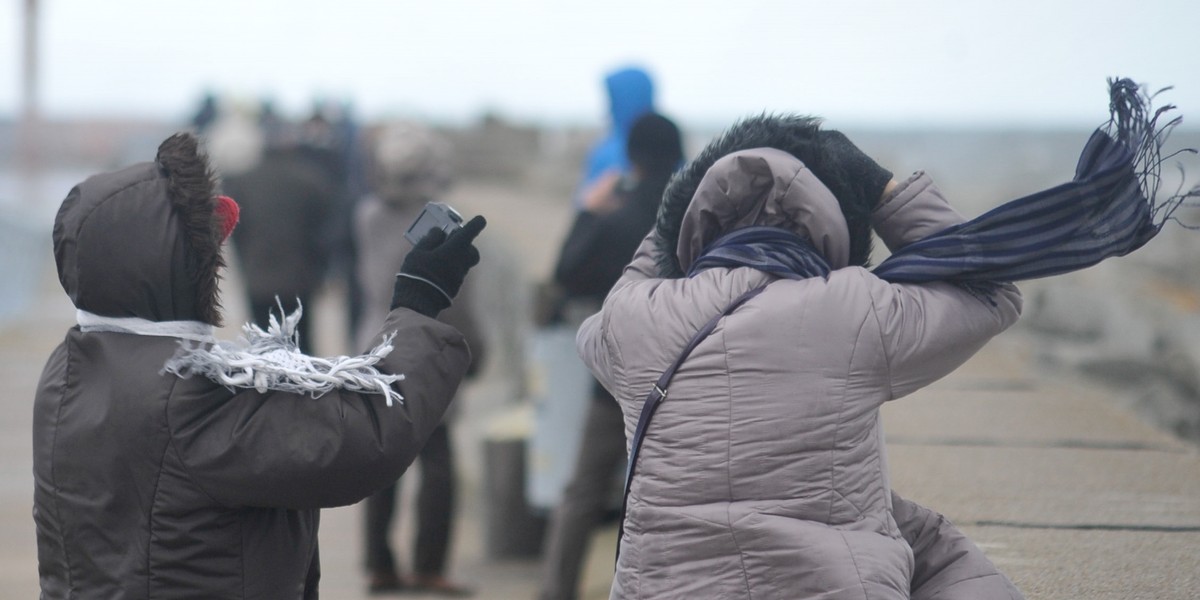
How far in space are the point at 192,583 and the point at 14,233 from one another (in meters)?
11.3

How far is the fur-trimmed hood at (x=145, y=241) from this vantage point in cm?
232

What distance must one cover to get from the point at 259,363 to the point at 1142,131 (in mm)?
1576

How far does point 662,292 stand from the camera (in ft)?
Result: 7.66

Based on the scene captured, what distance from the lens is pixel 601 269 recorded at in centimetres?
456

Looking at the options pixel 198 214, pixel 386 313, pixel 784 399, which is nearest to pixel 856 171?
pixel 784 399

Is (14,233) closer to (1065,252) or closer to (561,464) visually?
(561,464)

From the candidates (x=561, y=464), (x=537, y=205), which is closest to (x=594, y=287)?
(x=561, y=464)

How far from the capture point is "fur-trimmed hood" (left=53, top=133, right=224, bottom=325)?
232 centimetres

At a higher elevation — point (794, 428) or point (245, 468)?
point (794, 428)

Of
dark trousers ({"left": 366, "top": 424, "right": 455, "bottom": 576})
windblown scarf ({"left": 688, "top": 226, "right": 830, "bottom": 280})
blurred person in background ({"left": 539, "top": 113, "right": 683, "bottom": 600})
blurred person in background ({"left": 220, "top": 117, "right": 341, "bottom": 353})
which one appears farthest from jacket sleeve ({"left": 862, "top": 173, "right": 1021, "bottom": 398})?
blurred person in background ({"left": 220, "top": 117, "right": 341, "bottom": 353})

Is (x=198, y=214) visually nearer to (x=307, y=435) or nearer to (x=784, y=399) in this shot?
(x=307, y=435)

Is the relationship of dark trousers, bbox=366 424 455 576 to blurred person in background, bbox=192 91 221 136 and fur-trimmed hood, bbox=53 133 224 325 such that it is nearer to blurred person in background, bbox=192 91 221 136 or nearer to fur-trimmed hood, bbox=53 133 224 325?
fur-trimmed hood, bbox=53 133 224 325

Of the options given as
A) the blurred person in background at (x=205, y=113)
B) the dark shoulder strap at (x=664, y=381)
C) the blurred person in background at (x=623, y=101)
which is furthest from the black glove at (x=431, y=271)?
the blurred person in background at (x=205, y=113)

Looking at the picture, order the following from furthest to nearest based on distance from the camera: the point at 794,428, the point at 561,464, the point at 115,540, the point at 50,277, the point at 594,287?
1. the point at 50,277
2. the point at 561,464
3. the point at 594,287
4. the point at 115,540
5. the point at 794,428
